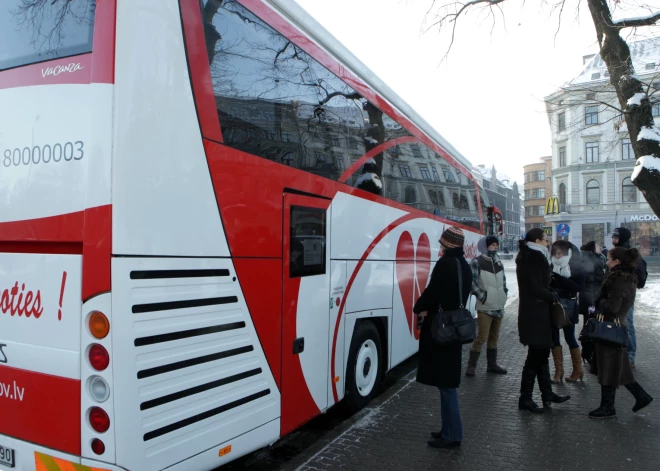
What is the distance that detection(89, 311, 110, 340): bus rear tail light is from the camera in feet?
8.79

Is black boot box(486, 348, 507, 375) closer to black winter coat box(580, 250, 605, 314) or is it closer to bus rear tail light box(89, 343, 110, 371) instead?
black winter coat box(580, 250, 605, 314)

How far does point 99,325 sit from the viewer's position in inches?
106

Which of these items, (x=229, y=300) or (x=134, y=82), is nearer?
(x=134, y=82)

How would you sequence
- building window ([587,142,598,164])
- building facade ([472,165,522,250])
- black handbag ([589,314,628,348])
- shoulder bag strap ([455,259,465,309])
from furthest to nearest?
1. building facade ([472,165,522,250])
2. building window ([587,142,598,164])
3. black handbag ([589,314,628,348])
4. shoulder bag strap ([455,259,465,309])

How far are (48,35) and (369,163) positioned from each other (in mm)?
3537

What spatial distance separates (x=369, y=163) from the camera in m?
5.83

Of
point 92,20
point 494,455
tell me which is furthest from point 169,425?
point 494,455

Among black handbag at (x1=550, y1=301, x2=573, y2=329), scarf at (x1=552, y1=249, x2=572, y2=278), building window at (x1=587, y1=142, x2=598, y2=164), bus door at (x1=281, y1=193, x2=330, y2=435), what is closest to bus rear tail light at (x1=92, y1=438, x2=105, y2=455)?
bus door at (x1=281, y1=193, x2=330, y2=435)

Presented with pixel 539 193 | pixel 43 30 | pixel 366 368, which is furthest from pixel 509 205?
pixel 43 30

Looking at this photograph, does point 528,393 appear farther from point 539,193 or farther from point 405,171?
point 539,193

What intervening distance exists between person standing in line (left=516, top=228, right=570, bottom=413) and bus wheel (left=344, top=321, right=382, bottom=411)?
164cm

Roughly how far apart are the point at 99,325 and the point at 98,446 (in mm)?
676

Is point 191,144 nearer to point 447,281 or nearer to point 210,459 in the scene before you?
point 210,459

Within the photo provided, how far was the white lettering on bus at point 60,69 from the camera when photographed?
2.90 m
